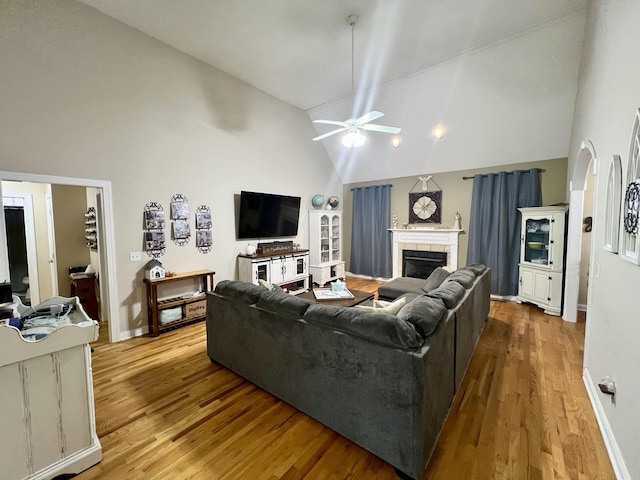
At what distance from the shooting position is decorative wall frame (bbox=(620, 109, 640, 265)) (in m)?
1.57

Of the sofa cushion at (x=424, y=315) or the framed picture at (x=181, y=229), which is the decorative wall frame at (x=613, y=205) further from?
the framed picture at (x=181, y=229)

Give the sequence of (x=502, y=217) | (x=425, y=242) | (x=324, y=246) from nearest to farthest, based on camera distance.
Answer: (x=502, y=217) → (x=425, y=242) → (x=324, y=246)

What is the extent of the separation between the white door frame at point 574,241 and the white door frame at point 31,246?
763cm

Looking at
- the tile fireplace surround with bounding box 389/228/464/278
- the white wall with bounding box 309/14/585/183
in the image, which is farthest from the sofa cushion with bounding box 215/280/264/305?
the tile fireplace surround with bounding box 389/228/464/278

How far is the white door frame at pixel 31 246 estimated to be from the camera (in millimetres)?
4049

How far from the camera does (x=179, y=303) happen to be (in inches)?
149

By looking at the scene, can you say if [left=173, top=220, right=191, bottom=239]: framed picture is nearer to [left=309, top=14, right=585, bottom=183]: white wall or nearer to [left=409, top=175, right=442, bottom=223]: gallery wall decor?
[left=309, top=14, right=585, bottom=183]: white wall

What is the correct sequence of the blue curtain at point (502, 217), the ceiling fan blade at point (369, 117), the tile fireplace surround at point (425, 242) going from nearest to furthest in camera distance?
1. the ceiling fan blade at point (369, 117)
2. the blue curtain at point (502, 217)
3. the tile fireplace surround at point (425, 242)

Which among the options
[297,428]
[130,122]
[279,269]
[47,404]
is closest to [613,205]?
[297,428]

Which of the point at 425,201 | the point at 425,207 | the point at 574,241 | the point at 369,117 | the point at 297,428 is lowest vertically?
the point at 297,428

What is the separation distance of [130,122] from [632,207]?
15.6 ft

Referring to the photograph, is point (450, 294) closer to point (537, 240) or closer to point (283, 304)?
point (283, 304)

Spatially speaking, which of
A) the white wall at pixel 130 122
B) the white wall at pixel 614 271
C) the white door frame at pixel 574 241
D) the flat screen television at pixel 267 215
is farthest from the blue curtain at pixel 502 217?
the white wall at pixel 130 122

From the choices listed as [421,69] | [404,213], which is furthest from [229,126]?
[404,213]
